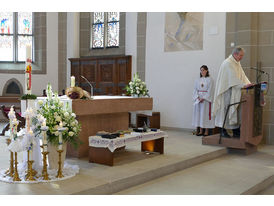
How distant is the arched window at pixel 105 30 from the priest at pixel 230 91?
5.40m

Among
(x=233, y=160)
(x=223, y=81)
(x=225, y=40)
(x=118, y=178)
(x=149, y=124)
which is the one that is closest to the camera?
(x=118, y=178)

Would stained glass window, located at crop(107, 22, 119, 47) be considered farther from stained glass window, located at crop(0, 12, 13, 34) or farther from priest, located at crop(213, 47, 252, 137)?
priest, located at crop(213, 47, 252, 137)

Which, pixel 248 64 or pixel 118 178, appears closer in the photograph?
pixel 118 178

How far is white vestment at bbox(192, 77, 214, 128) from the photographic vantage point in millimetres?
9734

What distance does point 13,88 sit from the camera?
514 inches

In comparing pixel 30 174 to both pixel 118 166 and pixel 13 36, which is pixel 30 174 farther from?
pixel 13 36

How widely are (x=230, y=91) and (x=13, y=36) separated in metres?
8.56

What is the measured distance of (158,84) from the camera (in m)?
11.2

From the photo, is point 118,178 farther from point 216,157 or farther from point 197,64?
point 197,64

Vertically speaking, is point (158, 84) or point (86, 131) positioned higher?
point (158, 84)

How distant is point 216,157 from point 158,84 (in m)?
4.03

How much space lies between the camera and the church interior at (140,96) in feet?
17.9

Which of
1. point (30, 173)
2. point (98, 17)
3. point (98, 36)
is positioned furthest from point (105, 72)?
point (30, 173)
